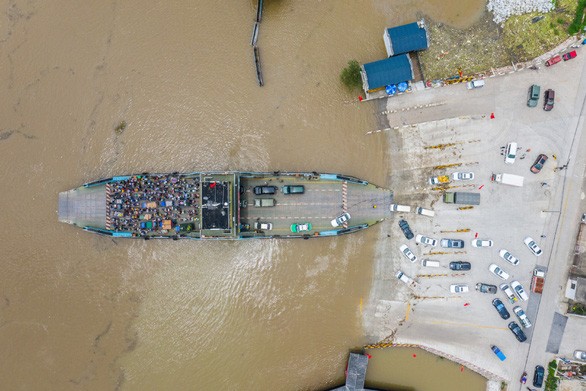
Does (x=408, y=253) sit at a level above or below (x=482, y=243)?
below

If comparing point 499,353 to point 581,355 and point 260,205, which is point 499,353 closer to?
point 581,355

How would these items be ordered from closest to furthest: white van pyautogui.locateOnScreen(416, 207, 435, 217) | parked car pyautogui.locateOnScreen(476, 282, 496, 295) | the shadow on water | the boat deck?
parked car pyautogui.locateOnScreen(476, 282, 496, 295) → white van pyautogui.locateOnScreen(416, 207, 435, 217) → the boat deck → the shadow on water

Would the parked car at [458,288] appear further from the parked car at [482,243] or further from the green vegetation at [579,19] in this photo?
the green vegetation at [579,19]

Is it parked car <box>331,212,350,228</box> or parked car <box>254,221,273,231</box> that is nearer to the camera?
parked car <box>331,212,350,228</box>

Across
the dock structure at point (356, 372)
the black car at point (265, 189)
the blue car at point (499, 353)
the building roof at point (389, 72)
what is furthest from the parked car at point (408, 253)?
the building roof at point (389, 72)

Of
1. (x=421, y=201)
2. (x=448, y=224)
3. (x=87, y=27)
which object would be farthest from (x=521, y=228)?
(x=87, y=27)

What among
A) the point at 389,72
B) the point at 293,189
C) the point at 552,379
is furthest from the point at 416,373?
the point at 389,72

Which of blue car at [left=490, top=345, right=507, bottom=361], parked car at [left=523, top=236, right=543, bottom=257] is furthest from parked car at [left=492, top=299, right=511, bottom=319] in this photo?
parked car at [left=523, top=236, right=543, bottom=257]

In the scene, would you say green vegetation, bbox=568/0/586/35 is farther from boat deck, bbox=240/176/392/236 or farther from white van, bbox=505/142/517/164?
boat deck, bbox=240/176/392/236

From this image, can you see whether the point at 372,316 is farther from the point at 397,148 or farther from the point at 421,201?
the point at 397,148
